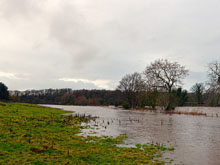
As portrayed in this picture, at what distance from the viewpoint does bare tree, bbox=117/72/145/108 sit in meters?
89.9

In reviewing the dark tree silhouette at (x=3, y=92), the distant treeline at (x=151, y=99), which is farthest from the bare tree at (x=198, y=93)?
the dark tree silhouette at (x=3, y=92)

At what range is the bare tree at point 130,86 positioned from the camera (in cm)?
8988

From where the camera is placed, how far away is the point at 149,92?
59000 mm

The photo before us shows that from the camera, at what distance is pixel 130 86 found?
9244 cm

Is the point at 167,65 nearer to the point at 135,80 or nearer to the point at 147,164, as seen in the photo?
the point at 135,80

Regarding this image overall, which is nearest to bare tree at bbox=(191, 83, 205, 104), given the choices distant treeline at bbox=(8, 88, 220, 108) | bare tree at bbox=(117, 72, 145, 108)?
distant treeline at bbox=(8, 88, 220, 108)

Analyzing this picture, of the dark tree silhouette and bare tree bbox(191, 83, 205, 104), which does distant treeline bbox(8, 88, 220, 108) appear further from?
the dark tree silhouette

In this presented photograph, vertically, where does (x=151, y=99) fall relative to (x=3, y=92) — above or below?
below

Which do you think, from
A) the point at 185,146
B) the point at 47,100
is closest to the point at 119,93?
the point at 185,146

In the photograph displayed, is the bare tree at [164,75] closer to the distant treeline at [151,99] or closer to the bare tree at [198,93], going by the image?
the distant treeline at [151,99]

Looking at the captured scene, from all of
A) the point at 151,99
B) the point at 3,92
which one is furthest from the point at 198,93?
the point at 3,92

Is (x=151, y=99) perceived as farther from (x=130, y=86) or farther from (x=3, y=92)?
(x=3, y=92)

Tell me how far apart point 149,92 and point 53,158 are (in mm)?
52752

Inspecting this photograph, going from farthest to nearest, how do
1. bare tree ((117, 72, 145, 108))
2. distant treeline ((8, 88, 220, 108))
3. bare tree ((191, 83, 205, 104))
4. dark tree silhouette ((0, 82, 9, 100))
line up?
bare tree ((191, 83, 205, 104)) → bare tree ((117, 72, 145, 108)) → distant treeline ((8, 88, 220, 108)) → dark tree silhouette ((0, 82, 9, 100))
